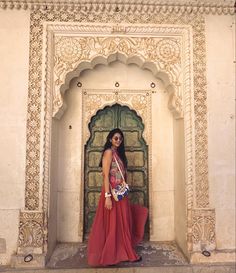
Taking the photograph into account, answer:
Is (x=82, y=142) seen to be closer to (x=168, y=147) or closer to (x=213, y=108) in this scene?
(x=168, y=147)

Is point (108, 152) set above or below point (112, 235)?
above

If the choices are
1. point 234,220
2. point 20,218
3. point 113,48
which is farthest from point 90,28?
point 234,220

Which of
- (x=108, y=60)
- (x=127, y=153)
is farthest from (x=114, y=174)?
(x=108, y=60)

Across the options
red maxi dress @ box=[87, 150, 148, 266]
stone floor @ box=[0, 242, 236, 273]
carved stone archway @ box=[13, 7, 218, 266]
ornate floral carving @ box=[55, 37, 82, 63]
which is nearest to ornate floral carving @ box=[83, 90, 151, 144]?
carved stone archway @ box=[13, 7, 218, 266]

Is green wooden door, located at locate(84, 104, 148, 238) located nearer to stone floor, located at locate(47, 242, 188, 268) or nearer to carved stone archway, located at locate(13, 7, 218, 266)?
stone floor, located at locate(47, 242, 188, 268)

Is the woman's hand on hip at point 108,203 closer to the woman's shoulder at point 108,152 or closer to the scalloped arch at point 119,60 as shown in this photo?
the woman's shoulder at point 108,152

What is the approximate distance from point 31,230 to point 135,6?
280 cm

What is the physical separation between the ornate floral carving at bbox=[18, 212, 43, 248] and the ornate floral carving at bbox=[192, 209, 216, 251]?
5.53 feet

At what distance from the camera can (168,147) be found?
3.74m

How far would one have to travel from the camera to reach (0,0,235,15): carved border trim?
315 cm

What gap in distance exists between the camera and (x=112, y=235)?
2.85 metres

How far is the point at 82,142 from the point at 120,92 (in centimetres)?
86

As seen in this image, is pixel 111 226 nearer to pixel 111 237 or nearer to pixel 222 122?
pixel 111 237

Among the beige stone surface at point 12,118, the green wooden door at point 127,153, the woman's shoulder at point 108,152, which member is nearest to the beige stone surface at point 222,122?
the green wooden door at point 127,153
